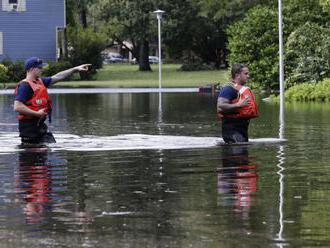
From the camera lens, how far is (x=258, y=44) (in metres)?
48.4

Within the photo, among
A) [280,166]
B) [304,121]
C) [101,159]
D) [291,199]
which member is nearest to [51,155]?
[101,159]

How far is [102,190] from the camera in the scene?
1239 cm

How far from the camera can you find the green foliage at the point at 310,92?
3802 centimetres

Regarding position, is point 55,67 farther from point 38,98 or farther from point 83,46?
point 38,98

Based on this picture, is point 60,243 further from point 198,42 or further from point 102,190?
point 198,42

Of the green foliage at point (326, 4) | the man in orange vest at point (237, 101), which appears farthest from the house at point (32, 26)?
the man in orange vest at point (237, 101)

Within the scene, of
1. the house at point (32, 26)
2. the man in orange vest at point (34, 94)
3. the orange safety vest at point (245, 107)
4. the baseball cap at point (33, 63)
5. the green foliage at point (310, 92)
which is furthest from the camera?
the house at point (32, 26)

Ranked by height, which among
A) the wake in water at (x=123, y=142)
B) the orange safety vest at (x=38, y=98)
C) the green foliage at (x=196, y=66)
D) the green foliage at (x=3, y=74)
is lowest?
the green foliage at (x=196, y=66)

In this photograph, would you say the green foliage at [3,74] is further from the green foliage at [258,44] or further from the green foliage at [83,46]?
the green foliage at [258,44]

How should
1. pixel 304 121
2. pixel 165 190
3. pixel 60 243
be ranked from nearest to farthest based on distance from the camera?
pixel 60 243 → pixel 165 190 → pixel 304 121

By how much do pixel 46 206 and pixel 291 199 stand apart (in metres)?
2.39

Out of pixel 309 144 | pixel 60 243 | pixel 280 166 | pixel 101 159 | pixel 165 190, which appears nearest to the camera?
pixel 60 243

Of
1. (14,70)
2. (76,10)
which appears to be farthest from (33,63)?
(76,10)

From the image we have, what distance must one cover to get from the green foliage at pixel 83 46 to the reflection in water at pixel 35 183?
175 ft
